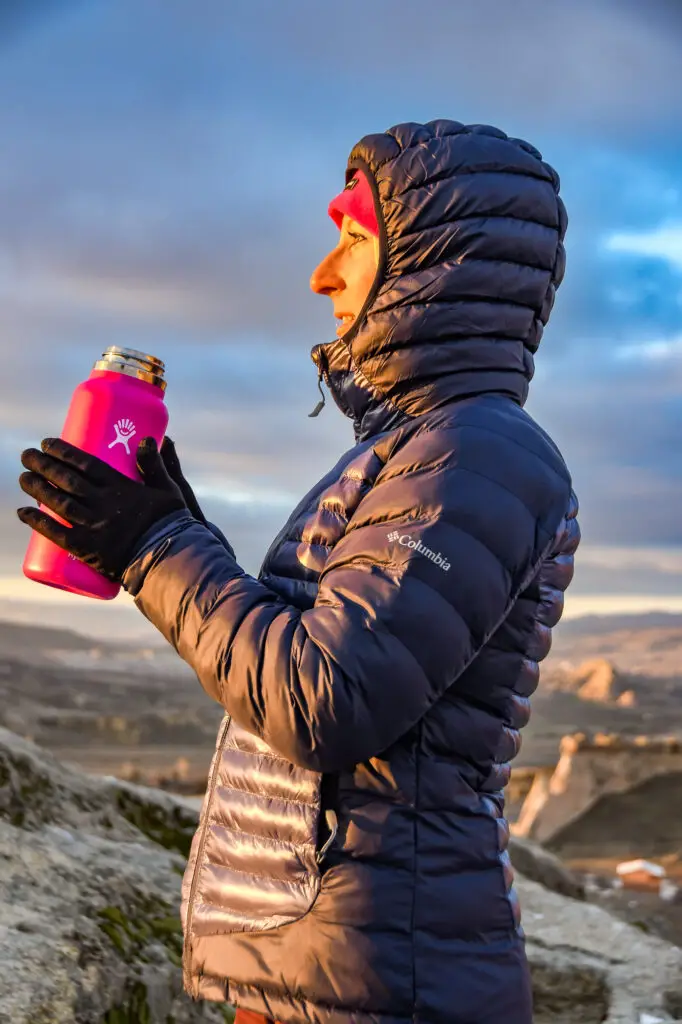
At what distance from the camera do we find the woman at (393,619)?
1.64 metres

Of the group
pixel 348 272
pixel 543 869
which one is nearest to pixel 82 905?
pixel 348 272

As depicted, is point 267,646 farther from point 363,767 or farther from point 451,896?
point 451,896

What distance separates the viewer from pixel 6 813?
3027mm

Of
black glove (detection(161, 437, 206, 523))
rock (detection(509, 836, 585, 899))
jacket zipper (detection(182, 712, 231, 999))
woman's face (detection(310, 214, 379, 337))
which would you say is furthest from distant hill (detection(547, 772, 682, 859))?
woman's face (detection(310, 214, 379, 337))

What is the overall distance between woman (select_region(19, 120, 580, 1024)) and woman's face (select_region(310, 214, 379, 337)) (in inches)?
0.4

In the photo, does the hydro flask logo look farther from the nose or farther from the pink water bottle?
the nose

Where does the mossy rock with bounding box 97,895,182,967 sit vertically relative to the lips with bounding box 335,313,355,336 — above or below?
below

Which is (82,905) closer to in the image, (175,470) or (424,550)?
(175,470)

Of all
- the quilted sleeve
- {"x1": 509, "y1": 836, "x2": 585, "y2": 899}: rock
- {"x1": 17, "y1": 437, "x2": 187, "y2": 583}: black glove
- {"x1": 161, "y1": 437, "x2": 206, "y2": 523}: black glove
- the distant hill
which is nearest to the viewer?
the quilted sleeve

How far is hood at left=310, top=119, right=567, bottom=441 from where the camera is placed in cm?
188

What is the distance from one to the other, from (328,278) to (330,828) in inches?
39.6

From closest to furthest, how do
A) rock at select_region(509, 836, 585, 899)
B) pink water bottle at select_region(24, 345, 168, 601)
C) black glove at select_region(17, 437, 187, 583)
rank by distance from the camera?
black glove at select_region(17, 437, 187, 583)
pink water bottle at select_region(24, 345, 168, 601)
rock at select_region(509, 836, 585, 899)

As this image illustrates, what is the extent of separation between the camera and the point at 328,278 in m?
2.12

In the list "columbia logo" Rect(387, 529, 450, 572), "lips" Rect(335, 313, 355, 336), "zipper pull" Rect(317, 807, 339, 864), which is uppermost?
"lips" Rect(335, 313, 355, 336)
